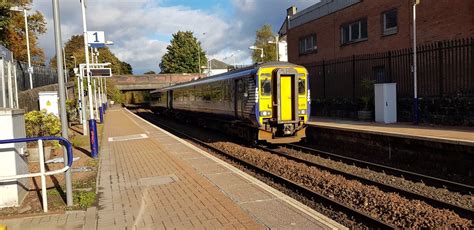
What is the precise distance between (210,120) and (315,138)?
6.75m

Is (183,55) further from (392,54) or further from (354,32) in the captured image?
(392,54)

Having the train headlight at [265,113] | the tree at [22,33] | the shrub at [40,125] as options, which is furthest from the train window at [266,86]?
the tree at [22,33]

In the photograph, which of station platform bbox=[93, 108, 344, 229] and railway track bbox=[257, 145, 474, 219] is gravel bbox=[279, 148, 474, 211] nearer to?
railway track bbox=[257, 145, 474, 219]

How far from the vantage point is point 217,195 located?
286 inches

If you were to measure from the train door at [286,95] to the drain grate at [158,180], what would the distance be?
20.8 feet

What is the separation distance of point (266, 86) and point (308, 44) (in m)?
18.0

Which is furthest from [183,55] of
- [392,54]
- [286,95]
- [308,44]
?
[286,95]

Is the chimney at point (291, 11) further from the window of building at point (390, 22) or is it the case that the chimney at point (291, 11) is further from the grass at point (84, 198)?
the grass at point (84, 198)

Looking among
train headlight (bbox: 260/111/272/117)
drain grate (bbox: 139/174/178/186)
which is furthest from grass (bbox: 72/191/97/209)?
train headlight (bbox: 260/111/272/117)

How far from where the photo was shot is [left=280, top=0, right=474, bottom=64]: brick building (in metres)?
18.7

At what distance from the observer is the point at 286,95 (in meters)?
15.0

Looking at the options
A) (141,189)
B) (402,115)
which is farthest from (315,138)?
(141,189)

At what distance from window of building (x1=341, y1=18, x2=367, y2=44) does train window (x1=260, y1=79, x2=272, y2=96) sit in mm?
12325

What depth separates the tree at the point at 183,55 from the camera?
91875 millimetres
